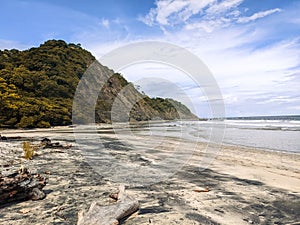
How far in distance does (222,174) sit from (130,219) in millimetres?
5024

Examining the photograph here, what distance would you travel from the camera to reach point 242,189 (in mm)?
6363

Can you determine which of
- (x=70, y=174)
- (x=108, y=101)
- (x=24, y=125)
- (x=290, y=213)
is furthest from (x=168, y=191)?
(x=108, y=101)

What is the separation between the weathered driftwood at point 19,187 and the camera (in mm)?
4590

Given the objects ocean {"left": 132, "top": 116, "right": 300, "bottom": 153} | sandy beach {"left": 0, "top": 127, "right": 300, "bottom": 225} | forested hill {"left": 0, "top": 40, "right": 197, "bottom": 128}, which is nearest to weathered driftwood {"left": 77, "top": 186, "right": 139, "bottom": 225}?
sandy beach {"left": 0, "top": 127, "right": 300, "bottom": 225}

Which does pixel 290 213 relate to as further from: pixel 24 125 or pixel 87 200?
pixel 24 125

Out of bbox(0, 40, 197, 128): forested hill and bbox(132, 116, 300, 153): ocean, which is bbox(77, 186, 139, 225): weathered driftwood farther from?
bbox(0, 40, 197, 128): forested hill

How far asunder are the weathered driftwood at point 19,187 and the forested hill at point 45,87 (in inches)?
1057

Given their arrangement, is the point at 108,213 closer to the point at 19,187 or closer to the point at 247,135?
the point at 19,187

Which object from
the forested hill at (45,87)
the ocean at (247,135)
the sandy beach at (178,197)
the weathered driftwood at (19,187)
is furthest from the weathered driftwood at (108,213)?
the forested hill at (45,87)

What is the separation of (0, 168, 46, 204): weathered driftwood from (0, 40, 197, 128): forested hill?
88.1 feet

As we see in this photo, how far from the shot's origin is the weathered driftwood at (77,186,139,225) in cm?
367

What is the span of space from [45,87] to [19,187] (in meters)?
40.1

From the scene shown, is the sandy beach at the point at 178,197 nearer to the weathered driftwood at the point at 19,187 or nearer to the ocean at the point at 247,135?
the weathered driftwood at the point at 19,187

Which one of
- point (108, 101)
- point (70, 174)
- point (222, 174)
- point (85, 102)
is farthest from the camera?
point (108, 101)
